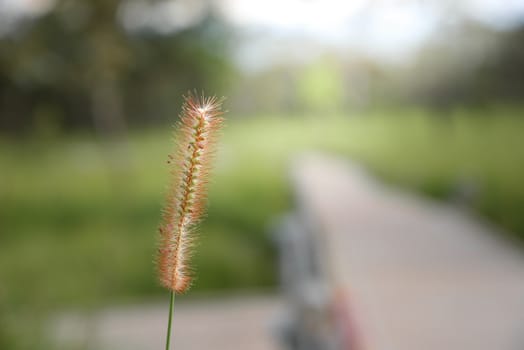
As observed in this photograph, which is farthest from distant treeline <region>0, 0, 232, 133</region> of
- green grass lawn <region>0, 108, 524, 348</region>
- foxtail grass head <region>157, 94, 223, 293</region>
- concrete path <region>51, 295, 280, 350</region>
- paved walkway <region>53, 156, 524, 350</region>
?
foxtail grass head <region>157, 94, 223, 293</region>

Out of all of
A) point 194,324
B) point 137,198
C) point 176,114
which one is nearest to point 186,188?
point 194,324

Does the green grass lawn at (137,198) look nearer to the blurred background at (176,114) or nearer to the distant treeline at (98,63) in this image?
the blurred background at (176,114)

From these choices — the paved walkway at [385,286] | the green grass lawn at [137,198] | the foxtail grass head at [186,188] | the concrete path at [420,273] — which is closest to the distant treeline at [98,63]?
the green grass lawn at [137,198]

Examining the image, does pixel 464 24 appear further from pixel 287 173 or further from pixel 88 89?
pixel 88 89

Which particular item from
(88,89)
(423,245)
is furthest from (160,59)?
(423,245)

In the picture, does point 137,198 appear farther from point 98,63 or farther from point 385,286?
point 385,286

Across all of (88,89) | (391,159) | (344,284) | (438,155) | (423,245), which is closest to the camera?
(344,284)

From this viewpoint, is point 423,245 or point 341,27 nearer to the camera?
point 423,245
